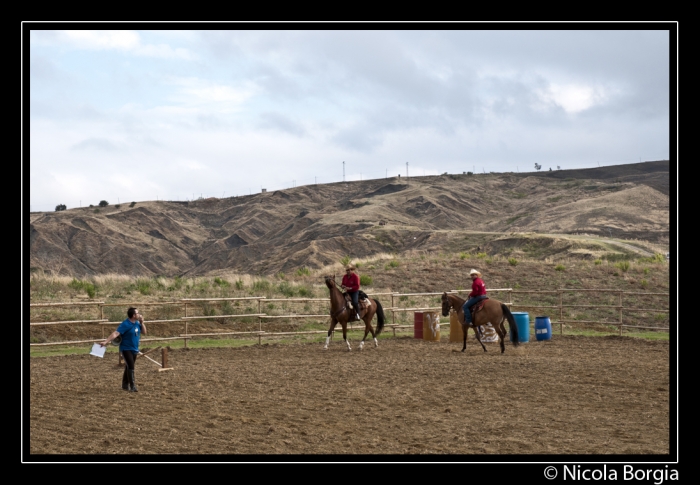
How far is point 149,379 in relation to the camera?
13.0m

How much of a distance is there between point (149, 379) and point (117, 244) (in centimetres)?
5797

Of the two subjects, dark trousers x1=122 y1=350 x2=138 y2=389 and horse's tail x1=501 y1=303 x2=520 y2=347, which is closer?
dark trousers x1=122 y1=350 x2=138 y2=389

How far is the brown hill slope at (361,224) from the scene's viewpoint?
58562 millimetres

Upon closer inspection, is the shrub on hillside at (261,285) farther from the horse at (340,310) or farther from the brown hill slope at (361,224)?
the brown hill slope at (361,224)

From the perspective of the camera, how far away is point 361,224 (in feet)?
226

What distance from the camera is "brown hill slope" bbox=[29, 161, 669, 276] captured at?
58.6 meters

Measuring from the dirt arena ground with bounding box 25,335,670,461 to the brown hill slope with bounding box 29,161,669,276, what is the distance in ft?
109

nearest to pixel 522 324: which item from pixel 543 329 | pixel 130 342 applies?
pixel 543 329

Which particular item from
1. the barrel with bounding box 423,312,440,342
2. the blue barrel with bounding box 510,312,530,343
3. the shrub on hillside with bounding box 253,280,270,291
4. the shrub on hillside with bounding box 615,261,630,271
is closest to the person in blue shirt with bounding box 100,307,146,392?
the barrel with bounding box 423,312,440,342

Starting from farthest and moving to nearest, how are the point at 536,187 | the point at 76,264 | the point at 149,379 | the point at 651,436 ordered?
1. the point at 536,187
2. the point at 76,264
3. the point at 149,379
4. the point at 651,436

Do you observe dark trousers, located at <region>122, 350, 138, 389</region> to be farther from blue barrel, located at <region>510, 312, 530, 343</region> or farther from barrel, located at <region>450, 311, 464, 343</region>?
blue barrel, located at <region>510, 312, 530, 343</region>

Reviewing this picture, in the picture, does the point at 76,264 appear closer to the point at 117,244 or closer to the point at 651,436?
the point at 117,244
